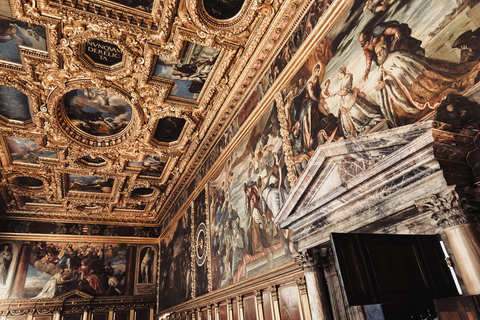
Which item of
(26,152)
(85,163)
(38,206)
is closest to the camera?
(26,152)

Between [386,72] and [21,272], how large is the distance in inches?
804

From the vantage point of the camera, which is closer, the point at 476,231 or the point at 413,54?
the point at 476,231

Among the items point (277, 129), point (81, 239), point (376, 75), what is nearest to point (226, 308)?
point (277, 129)

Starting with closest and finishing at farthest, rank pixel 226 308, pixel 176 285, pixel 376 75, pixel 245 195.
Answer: pixel 376 75 < pixel 245 195 < pixel 226 308 < pixel 176 285

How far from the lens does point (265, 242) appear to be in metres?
6.90

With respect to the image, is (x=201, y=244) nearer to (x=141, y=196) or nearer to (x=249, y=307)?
(x=249, y=307)

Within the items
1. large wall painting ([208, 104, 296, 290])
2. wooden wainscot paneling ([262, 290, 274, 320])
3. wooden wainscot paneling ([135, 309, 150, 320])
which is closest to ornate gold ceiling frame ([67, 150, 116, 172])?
large wall painting ([208, 104, 296, 290])

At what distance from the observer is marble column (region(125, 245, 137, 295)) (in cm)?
1869

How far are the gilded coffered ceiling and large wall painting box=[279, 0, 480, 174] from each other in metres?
1.96

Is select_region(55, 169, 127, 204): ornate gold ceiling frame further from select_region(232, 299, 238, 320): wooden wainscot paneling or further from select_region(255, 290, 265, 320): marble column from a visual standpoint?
select_region(255, 290, 265, 320): marble column

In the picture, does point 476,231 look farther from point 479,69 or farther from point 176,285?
point 176,285

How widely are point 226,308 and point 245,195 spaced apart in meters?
3.44

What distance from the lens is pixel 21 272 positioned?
17.0m

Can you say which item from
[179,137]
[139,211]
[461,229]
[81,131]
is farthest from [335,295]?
[139,211]
